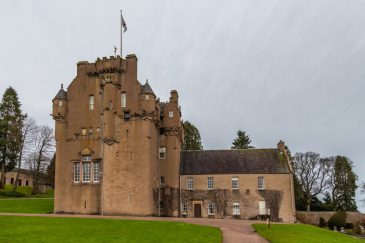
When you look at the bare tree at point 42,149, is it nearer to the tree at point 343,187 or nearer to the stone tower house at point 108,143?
the stone tower house at point 108,143

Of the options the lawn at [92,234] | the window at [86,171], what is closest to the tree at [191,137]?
the window at [86,171]

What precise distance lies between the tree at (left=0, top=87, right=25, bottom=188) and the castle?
20145 mm

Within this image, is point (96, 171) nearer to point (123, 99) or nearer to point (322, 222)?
point (123, 99)

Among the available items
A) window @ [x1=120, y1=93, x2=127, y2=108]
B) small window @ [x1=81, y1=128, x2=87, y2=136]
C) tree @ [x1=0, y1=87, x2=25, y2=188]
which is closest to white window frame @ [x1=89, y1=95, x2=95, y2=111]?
small window @ [x1=81, y1=128, x2=87, y2=136]

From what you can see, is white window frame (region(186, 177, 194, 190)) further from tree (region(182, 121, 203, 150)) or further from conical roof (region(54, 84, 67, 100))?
tree (region(182, 121, 203, 150))

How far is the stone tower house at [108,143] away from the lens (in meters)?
43.2

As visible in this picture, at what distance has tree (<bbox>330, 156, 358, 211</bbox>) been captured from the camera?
7050cm

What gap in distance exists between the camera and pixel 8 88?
222 feet

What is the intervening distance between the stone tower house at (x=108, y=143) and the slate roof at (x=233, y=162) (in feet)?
13.5

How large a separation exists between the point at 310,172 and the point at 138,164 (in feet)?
134

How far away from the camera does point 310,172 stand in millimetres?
71875

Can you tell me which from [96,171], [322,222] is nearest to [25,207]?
[96,171]

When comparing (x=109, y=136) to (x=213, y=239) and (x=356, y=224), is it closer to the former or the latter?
(x=213, y=239)

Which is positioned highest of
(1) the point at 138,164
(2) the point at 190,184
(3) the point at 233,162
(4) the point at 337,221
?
(3) the point at 233,162
